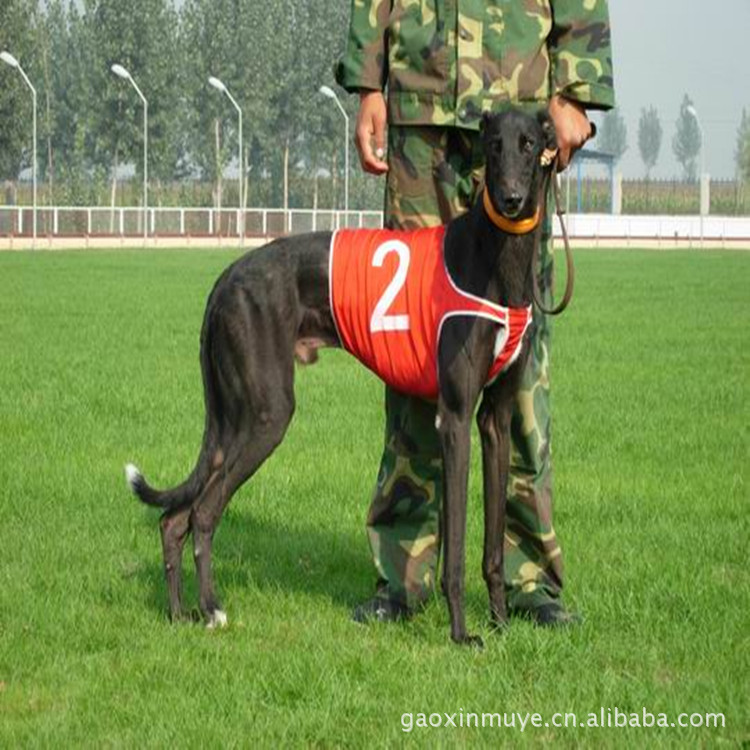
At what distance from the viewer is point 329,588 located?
7.37m

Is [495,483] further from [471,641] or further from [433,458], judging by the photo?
[471,641]

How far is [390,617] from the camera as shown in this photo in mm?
6754

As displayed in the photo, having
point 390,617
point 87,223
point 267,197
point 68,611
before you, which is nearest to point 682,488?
point 390,617

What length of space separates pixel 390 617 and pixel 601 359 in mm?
12228

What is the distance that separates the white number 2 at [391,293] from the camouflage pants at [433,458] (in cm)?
43

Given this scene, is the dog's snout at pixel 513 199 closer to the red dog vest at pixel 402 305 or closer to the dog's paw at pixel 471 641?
the red dog vest at pixel 402 305

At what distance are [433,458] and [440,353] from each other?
79cm

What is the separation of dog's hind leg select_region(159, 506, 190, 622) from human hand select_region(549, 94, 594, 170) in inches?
78.5

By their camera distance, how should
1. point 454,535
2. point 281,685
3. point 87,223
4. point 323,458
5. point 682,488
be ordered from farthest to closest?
point 87,223 → point 323,458 → point 682,488 → point 454,535 → point 281,685

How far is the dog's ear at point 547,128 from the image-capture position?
6059 mm

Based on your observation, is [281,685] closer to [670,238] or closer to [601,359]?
[601,359]

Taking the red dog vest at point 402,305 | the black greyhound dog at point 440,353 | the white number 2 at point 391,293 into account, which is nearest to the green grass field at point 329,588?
the black greyhound dog at point 440,353

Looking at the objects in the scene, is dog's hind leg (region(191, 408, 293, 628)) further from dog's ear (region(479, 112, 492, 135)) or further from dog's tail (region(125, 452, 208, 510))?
dog's ear (region(479, 112, 492, 135))

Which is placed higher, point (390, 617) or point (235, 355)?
point (235, 355)
